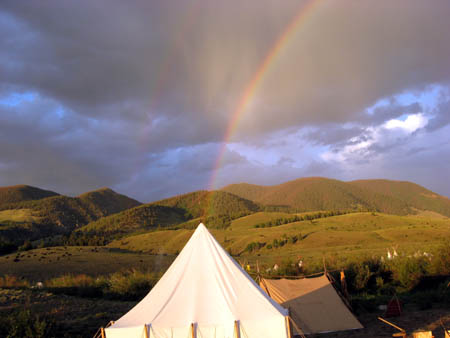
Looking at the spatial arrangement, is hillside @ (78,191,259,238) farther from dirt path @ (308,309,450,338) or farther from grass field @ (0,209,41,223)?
dirt path @ (308,309,450,338)

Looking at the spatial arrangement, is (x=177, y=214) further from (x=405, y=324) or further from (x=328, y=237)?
(x=405, y=324)

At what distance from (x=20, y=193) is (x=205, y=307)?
16230 cm

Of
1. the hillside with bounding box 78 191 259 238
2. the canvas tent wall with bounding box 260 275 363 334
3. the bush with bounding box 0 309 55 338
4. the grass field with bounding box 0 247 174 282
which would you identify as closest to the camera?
the bush with bounding box 0 309 55 338

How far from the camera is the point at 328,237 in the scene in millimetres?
52250

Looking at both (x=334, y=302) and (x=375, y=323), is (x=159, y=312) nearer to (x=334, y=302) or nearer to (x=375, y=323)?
(x=334, y=302)

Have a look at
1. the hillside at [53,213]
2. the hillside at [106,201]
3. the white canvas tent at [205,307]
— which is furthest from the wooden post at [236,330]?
the hillside at [106,201]

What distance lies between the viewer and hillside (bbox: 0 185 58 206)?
14184 centimetres

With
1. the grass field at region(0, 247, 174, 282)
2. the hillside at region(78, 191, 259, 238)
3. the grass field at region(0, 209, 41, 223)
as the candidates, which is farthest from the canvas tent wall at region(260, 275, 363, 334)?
the grass field at region(0, 209, 41, 223)

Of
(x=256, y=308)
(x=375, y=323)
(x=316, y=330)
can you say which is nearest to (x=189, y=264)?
(x=256, y=308)

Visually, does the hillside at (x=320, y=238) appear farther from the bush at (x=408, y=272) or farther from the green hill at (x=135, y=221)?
the green hill at (x=135, y=221)

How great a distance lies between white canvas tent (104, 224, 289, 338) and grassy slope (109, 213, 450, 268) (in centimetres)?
Answer: 3178

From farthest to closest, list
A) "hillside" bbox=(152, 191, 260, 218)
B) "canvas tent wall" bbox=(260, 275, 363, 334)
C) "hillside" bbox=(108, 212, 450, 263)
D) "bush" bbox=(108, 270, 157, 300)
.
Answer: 1. "hillside" bbox=(152, 191, 260, 218)
2. "hillside" bbox=(108, 212, 450, 263)
3. "bush" bbox=(108, 270, 157, 300)
4. "canvas tent wall" bbox=(260, 275, 363, 334)

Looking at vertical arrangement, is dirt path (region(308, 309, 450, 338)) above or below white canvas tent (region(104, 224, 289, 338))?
below

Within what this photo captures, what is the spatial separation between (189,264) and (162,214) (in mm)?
103223
